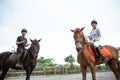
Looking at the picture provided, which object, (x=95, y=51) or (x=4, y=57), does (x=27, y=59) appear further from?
(x=95, y=51)

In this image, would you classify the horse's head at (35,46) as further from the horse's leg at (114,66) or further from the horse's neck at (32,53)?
the horse's leg at (114,66)

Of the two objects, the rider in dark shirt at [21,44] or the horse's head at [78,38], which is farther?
the rider in dark shirt at [21,44]

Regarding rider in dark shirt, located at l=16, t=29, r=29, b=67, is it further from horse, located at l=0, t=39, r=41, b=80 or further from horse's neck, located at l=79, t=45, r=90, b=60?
horse's neck, located at l=79, t=45, r=90, b=60

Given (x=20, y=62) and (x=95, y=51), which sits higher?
(x=95, y=51)

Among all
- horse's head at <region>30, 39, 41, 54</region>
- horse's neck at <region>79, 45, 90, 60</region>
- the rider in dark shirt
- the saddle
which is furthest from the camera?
the rider in dark shirt

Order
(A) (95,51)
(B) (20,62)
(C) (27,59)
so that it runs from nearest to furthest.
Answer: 1. (A) (95,51)
2. (C) (27,59)
3. (B) (20,62)

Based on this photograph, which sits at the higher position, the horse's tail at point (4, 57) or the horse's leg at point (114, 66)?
the horse's tail at point (4, 57)

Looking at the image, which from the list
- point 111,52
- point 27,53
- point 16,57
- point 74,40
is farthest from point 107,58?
point 16,57

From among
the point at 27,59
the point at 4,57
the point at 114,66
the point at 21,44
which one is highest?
the point at 21,44

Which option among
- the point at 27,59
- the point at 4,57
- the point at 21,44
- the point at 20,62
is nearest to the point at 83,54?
the point at 27,59

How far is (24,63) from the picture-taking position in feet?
42.6

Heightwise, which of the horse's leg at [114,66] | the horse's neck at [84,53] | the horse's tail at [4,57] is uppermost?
the horse's tail at [4,57]

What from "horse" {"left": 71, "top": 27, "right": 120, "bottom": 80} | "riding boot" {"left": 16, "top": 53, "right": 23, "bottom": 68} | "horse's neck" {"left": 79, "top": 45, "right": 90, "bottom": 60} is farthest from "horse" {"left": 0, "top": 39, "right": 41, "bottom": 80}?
"horse's neck" {"left": 79, "top": 45, "right": 90, "bottom": 60}

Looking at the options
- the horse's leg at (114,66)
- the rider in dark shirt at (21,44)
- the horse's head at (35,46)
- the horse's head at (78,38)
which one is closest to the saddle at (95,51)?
the horse's leg at (114,66)
